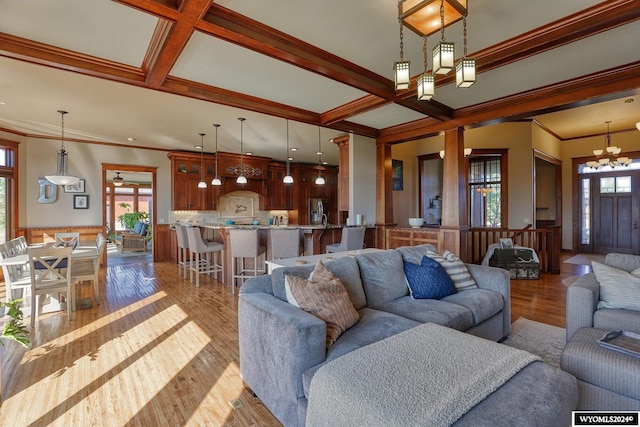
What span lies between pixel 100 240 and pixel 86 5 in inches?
143

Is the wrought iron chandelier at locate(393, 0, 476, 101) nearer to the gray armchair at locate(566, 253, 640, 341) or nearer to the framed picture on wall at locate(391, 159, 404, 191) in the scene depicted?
the gray armchair at locate(566, 253, 640, 341)

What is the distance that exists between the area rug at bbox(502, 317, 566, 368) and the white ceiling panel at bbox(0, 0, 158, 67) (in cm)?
437

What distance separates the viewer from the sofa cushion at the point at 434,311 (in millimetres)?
2352

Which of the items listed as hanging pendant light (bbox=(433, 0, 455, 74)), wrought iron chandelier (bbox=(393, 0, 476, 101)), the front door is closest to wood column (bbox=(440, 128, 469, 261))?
wrought iron chandelier (bbox=(393, 0, 476, 101))

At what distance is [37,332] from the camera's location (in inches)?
132

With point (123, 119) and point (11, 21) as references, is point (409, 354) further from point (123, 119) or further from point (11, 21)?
point (123, 119)

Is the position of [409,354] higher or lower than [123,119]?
lower

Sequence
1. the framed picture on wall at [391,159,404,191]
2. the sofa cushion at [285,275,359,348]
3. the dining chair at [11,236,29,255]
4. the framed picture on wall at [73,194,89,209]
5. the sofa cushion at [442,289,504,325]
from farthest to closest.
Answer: the framed picture on wall at [391,159,404,191]
the framed picture on wall at [73,194,89,209]
the dining chair at [11,236,29,255]
the sofa cushion at [442,289,504,325]
the sofa cushion at [285,275,359,348]

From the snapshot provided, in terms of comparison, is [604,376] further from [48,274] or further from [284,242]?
[48,274]

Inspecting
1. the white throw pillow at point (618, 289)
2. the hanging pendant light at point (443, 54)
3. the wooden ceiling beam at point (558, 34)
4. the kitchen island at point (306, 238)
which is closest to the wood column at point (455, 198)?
the wooden ceiling beam at point (558, 34)

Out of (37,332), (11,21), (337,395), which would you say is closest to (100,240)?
(37,332)

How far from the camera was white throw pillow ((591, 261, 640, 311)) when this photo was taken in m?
2.41

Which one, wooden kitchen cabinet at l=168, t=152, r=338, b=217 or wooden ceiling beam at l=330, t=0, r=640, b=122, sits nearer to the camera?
wooden ceiling beam at l=330, t=0, r=640, b=122

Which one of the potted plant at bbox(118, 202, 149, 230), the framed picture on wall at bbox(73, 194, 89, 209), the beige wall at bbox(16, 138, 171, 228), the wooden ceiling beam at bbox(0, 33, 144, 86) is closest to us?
the wooden ceiling beam at bbox(0, 33, 144, 86)
